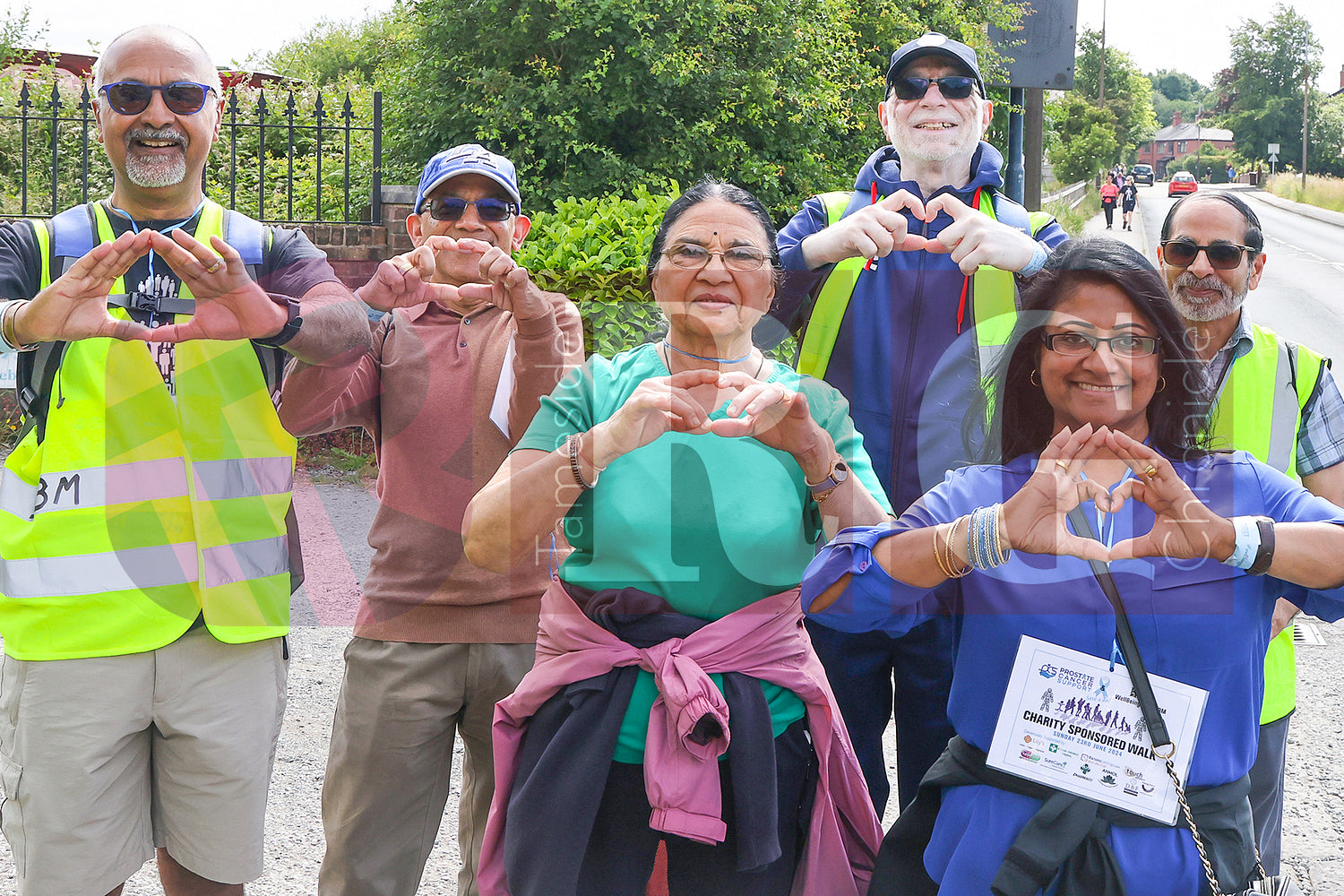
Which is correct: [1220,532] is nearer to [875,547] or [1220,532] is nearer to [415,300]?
[875,547]

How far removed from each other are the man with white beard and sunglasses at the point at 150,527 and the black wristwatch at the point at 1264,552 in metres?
1.93

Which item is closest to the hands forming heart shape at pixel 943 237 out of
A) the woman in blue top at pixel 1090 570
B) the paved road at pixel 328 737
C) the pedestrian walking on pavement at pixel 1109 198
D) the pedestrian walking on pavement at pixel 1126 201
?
the woman in blue top at pixel 1090 570

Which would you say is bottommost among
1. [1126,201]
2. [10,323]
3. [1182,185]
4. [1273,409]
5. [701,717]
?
[701,717]

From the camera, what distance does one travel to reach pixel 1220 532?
1.93 m

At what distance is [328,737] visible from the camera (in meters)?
4.51

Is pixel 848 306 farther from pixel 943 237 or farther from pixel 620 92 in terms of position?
pixel 620 92

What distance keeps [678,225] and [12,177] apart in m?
11.1

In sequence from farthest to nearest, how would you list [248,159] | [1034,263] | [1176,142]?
[1176,142] < [248,159] < [1034,263]

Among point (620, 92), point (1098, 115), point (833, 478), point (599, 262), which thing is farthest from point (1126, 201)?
point (833, 478)

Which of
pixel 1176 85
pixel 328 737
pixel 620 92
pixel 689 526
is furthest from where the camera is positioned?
pixel 1176 85

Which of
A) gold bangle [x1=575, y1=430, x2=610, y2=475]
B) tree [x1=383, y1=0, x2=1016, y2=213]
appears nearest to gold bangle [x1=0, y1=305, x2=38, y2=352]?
gold bangle [x1=575, y1=430, x2=610, y2=475]

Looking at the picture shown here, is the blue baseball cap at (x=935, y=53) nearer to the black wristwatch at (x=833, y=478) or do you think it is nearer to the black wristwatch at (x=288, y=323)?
the black wristwatch at (x=833, y=478)

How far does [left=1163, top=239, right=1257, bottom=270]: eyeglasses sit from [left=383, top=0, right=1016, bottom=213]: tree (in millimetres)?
5443

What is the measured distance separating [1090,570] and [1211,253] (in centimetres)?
120
